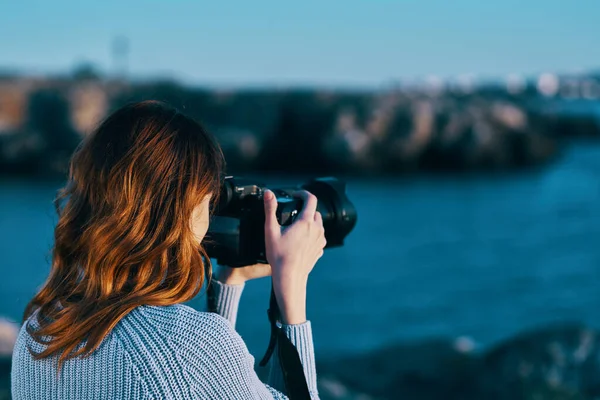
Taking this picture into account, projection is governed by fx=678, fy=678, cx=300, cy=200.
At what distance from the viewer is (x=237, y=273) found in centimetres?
158

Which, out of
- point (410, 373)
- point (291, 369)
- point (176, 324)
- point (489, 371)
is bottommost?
point (410, 373)

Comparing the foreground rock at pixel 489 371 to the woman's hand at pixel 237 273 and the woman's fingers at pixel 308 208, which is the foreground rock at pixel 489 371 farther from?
the woman's fingers at pixel 308 208

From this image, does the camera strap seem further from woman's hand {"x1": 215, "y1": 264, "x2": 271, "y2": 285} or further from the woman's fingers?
woman's hand {"x1": 215, "y1": 264, "x2": 271, "y2": 285}

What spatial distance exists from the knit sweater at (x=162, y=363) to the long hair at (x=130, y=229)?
0.02 metres

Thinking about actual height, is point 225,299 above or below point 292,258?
below

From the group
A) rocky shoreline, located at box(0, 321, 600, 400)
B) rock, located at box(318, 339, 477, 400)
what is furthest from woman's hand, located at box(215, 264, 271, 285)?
rock, located at box(318, 339, 477, 400)

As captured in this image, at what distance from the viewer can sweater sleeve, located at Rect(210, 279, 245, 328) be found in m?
1.56

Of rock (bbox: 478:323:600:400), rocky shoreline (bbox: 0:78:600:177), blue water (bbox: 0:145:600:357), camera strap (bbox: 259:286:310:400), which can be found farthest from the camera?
rocky shoreline (bbox: 0:78:600:177)

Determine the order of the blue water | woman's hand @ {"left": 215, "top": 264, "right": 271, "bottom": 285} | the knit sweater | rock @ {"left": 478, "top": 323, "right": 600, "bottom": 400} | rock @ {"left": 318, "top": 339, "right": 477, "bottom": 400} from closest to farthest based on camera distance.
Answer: the knit sweater < woman's hand @ {"left": 215, "top": 264, "right": 271, "bottom": 285} < rock @ {"left": 478, "top": 323, "right": 600, "bottom": 400} < rock @ {"left": 318, "top": 339, "right": 477, "bottom": 400} < the blue water

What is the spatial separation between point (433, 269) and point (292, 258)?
8.67 metres

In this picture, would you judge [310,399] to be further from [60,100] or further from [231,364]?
[60,100]

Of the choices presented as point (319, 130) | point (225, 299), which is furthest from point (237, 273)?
point (319, 130)

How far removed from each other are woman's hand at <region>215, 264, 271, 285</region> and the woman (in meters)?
0.41

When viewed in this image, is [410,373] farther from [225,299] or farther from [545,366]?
[225,299]
